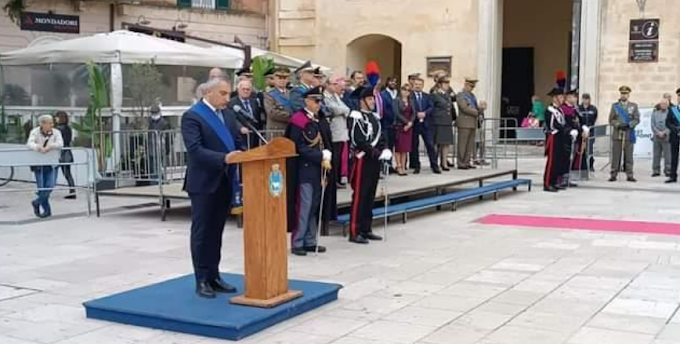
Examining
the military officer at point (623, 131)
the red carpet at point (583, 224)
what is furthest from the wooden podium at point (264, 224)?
the military officer at point (623, 131)

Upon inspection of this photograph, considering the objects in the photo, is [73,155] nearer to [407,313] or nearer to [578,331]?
[407,313]

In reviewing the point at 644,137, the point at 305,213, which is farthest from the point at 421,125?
the point at 644,137

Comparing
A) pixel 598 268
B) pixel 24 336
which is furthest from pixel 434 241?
pixel 24 336

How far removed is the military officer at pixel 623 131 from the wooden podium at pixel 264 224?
12.0 m

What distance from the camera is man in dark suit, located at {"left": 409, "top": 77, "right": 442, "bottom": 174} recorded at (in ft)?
52.7

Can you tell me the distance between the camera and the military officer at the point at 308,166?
29.8ft

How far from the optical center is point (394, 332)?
6.32 m

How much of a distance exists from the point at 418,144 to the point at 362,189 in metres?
6.54

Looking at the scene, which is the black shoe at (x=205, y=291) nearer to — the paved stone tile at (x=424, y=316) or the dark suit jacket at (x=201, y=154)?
the dark suit jacket at (x=201, y=154)

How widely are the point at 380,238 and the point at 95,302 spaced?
4.36 meters

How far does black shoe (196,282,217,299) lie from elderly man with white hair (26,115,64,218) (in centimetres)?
629

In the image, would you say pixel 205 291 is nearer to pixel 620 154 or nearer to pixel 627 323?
pixel 627 323

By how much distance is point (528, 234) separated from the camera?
11.0m

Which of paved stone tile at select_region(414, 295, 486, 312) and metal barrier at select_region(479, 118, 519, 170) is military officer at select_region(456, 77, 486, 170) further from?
paved stone tile at select_region(414, 295, 486, 312)
